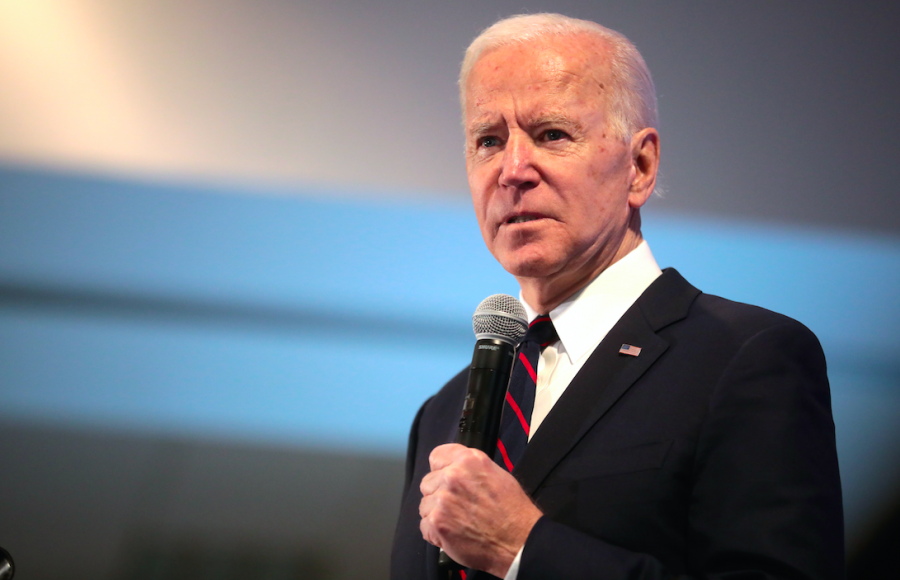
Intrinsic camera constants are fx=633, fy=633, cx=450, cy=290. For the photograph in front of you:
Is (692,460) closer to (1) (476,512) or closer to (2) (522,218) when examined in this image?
(1) (476,512)

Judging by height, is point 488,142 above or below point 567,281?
above

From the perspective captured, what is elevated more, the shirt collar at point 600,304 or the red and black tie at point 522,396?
the shirt collar at point 600,304

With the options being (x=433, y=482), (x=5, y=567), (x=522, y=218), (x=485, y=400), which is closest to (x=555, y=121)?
(x=522, y=218)

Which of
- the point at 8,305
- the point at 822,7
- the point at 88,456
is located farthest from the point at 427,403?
the point at 822,7

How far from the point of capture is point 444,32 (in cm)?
262

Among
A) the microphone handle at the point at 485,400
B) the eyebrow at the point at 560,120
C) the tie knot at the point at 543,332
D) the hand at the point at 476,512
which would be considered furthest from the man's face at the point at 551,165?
the hand at the point at 476,512

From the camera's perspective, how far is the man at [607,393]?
949 millimetres

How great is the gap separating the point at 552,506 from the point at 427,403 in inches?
31.0

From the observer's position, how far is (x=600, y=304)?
4.49ft

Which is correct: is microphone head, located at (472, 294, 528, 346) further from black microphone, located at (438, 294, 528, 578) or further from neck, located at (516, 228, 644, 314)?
neck, located at (516, 228, 644, 314)

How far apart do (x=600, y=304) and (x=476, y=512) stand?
59cm

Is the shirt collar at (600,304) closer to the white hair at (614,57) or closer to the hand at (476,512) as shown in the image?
the white hair at (614,57)

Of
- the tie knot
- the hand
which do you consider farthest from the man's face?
the hand

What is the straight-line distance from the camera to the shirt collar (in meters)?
1.33
